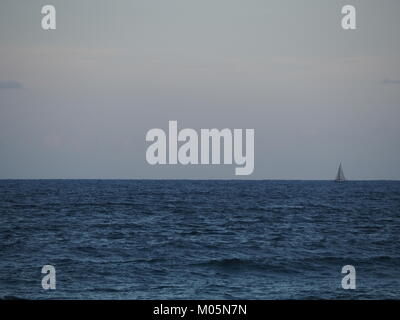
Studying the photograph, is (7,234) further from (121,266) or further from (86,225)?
(121,266)

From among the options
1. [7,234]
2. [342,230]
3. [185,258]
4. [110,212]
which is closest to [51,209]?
[110,212]

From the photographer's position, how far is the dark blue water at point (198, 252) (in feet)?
69.5

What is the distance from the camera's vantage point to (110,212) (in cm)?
5484

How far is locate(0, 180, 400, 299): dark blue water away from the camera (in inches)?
834

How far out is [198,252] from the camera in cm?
3084

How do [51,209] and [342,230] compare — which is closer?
[342,230]

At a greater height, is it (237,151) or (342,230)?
(237,151)

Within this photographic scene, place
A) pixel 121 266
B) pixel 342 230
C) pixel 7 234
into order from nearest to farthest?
→ pixel 121 266 < pixel 7 234 < pixel 342 230
